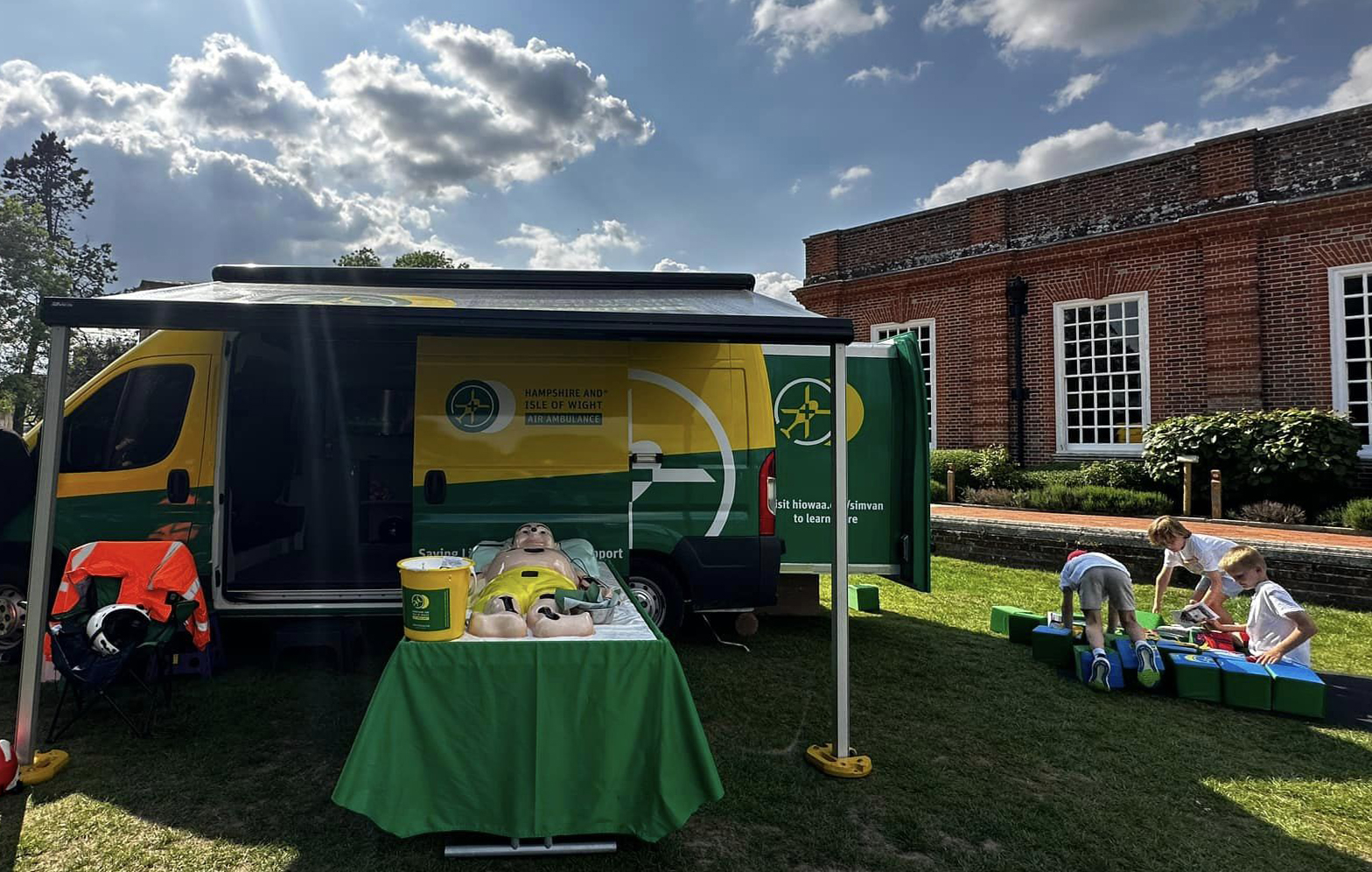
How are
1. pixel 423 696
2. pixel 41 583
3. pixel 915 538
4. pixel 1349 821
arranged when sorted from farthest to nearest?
1. pixel 915 538
2. pixel 41 583
3. pixel 1349 821
4. pixel 423 696

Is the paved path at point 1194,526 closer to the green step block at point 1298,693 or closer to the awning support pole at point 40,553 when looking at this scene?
the green step block at point 1298,693

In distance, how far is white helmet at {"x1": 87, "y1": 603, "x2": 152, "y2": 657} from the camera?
353 cm

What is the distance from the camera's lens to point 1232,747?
12.1 feet

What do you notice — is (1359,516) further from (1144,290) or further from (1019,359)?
(1019,359)

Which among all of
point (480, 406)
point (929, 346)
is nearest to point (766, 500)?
point (480, 406)

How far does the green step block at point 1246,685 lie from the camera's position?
4152 millimetres

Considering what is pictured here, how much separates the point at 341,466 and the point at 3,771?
125 inches

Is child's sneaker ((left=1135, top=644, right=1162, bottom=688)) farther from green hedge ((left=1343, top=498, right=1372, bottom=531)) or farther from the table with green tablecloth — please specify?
green hedge ((left=1343, top=498, right=1372, bottom=531))

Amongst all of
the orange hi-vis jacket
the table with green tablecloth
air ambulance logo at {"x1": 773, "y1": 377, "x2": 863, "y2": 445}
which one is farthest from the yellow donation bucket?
air ambulance logo at {"x1": 773, "y1": 377, "x2": 863, "y2": 445}

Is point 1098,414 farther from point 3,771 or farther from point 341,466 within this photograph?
point 3,771

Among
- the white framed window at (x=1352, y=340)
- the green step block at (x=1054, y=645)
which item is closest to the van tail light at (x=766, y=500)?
the green step block at (x=1054, y=645)

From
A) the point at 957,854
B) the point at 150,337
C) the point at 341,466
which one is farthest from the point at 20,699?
the point at 957,854

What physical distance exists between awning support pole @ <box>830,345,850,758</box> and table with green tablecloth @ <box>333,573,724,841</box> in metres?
1.00

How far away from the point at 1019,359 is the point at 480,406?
12.0 meters
